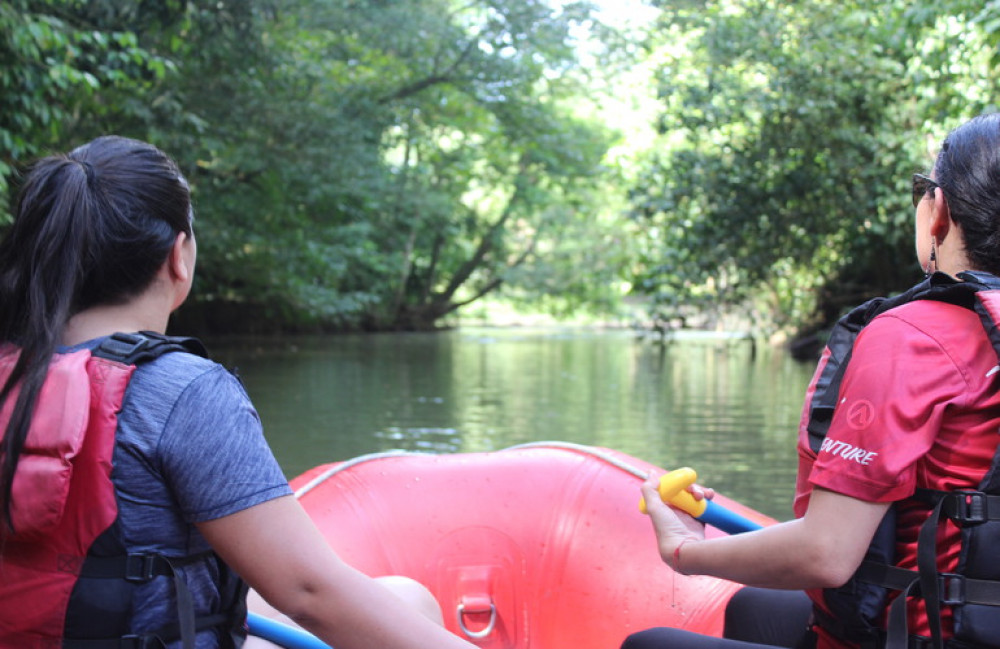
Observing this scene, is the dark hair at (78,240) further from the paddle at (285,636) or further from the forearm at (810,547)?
the forearm at (810,547)

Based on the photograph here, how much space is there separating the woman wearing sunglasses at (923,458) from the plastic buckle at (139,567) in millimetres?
626

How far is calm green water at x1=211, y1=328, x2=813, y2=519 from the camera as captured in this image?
553 centimetres

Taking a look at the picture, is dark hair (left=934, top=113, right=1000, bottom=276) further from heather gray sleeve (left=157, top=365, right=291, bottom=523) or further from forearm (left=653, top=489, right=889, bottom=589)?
heather gray sleeve (left=157, top=365, right=291, bottom=523)

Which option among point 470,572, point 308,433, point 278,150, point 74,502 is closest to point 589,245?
point 278,150

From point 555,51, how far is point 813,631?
11249mm

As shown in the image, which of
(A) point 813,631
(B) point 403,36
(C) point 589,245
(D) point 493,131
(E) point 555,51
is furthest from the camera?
(C) point 589,245

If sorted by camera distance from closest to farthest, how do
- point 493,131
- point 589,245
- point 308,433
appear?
point 308,433, point 493,131, point 589,245

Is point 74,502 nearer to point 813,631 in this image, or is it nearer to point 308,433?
point 813,631

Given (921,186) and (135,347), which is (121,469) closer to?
(135,347)

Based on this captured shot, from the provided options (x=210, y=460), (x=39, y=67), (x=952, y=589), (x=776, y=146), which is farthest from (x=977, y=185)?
(x=776, y=146)

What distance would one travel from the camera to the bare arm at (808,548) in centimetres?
98

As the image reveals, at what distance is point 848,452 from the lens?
0.97 meters

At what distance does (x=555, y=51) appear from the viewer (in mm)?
11836

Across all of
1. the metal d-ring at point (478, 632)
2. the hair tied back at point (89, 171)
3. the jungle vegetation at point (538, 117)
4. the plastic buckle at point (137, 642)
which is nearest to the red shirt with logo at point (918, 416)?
the plastic buckle at point (137, 642)
